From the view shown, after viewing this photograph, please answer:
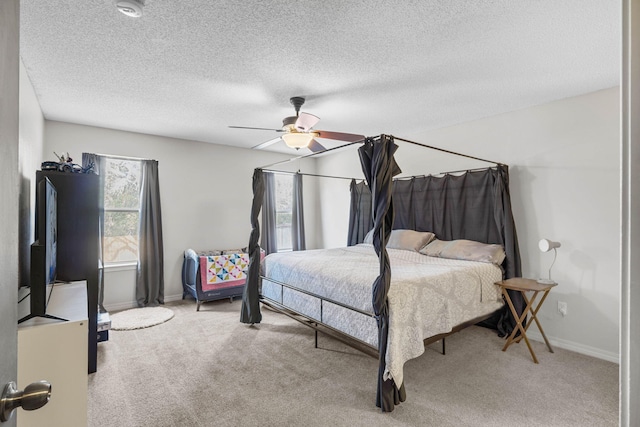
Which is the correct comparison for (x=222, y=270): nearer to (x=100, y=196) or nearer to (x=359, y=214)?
(x=100, y=196)

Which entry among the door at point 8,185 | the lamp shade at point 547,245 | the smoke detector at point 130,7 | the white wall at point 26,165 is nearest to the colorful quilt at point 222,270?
the white wall at point 26,165

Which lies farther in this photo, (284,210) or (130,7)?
(284,210)

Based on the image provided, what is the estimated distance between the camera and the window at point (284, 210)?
6.10 metres

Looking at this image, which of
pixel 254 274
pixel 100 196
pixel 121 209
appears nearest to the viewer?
pixel 254 274

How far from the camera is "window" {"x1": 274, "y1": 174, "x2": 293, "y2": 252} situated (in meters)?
6.10

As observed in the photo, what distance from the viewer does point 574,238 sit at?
322cm

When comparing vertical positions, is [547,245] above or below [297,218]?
below

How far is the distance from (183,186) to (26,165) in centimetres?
233

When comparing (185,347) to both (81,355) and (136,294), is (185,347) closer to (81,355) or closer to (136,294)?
(81,355)

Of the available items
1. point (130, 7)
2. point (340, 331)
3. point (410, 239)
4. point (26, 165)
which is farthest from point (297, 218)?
point (130, 7)

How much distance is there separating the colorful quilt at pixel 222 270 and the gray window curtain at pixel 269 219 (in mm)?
866

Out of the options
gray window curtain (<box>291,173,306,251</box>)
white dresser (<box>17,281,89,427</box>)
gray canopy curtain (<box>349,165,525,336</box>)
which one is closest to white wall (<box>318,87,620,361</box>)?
gray canopy curtain (<box>349,165,525,336</box>)

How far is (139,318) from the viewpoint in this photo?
13.3 ft

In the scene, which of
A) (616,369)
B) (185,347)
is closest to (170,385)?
(185,347)
